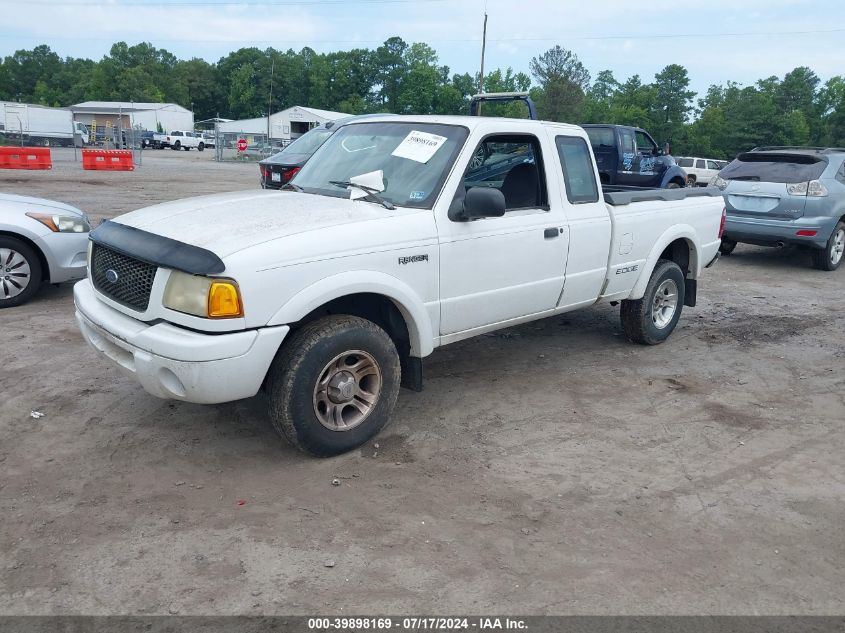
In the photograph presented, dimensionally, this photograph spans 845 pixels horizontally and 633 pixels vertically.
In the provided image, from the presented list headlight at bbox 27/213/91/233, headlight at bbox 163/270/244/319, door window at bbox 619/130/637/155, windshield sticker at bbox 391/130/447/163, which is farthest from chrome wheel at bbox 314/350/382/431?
door window at bbox 619/130/637/155

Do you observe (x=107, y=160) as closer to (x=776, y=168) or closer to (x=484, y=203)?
(x=776, y=168)

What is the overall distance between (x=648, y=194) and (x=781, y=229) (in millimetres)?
5443

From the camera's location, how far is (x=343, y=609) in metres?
2.84

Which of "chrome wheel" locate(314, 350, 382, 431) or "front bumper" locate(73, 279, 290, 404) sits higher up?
"front bumper" locate(73, 279, 290, 404)

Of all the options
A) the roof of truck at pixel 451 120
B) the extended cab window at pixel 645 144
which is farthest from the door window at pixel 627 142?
the roof of truck at pixel 451 120

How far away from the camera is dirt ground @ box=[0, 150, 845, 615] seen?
9.77 feet

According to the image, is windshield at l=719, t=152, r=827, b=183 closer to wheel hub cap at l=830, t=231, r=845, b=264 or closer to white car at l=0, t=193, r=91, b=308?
wheel hub cap at l=830, t=231, r=845, b=264

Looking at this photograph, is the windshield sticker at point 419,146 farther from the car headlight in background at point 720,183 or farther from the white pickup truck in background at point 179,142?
the white pickup truck in background at point 179,142

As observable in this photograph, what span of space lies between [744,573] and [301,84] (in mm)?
130902

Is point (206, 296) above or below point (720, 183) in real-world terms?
below

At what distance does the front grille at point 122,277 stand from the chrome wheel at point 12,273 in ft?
10.7

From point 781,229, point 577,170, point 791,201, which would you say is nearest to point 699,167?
point 791,201

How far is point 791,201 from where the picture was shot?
10359 millimetres

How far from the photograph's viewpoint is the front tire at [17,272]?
6859mm
